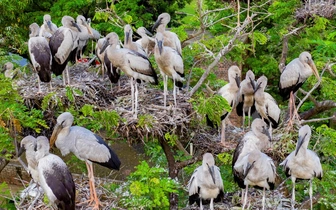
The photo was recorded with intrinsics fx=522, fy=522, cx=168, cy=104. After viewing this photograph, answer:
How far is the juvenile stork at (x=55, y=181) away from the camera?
6641 mm

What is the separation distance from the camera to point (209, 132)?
9.38m

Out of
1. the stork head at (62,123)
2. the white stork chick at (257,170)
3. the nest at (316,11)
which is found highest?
the nest at (316,11)

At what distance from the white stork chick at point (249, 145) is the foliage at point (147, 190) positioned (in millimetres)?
938

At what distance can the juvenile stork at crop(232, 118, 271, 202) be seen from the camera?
7578 millimetres

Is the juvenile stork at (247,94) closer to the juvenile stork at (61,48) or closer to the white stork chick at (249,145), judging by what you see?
the white stork chick at (249,145)

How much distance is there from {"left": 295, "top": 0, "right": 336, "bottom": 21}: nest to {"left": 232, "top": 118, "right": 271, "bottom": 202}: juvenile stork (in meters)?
4.68

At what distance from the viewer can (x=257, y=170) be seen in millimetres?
7285

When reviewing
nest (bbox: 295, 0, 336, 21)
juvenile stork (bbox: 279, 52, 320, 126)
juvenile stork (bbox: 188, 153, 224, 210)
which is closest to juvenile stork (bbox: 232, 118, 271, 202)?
juvenile stork (bbox: 188, 153, 224, 210)

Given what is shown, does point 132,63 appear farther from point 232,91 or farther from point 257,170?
point 257,170

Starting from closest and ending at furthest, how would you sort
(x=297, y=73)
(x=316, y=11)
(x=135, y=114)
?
1. (x=135, y=114)
2. (x=297, y=73)
3. (x=316, y=11)

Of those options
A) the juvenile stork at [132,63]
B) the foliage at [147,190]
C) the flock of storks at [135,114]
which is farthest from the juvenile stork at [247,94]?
the foliage at [147,190]

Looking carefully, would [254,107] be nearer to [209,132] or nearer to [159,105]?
[209,132]

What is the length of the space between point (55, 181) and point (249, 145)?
2.91m

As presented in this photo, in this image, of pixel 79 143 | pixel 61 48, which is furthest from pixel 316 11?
pixel 79 143
